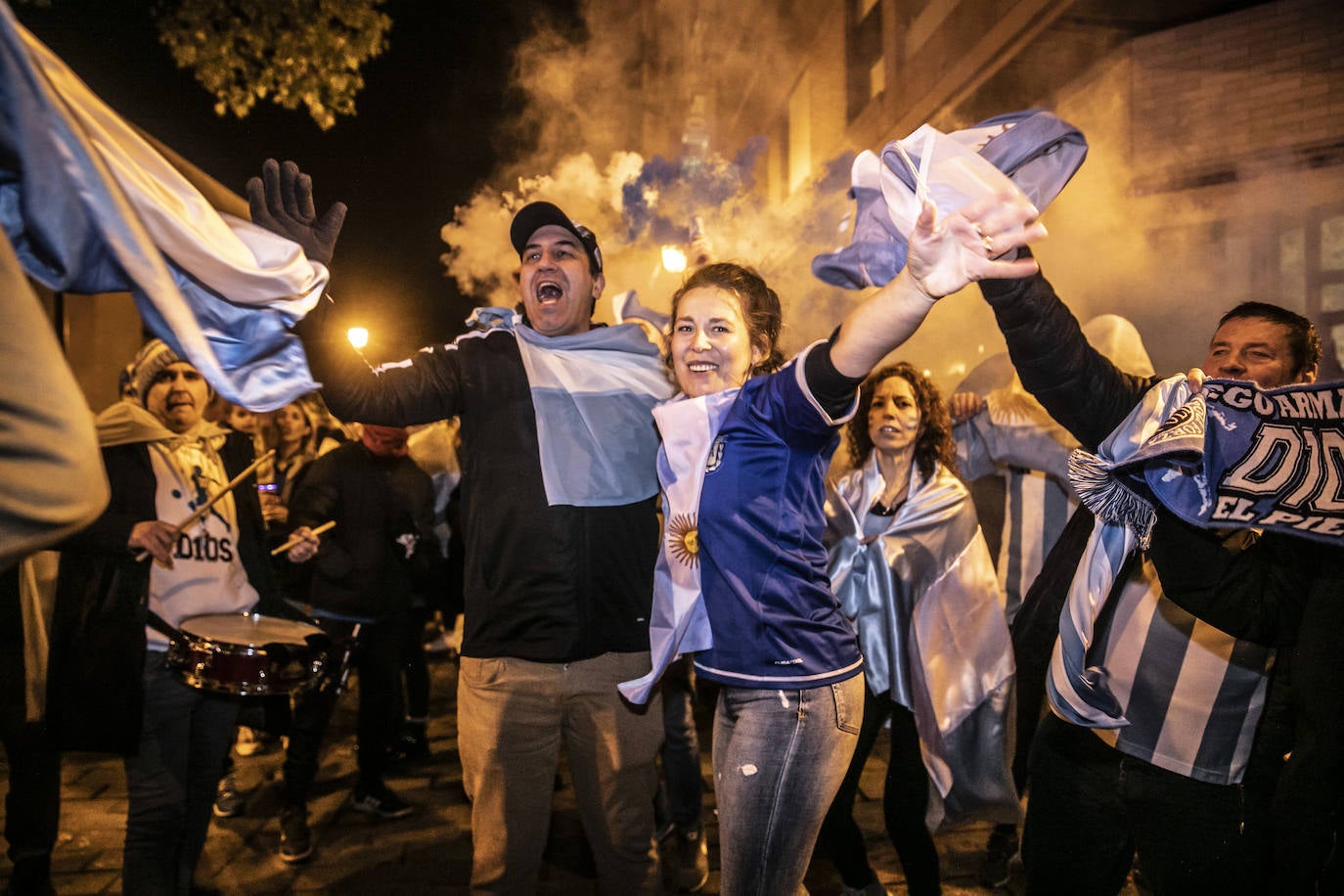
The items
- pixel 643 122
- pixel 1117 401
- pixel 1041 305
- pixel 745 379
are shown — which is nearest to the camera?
pixel 1041 305

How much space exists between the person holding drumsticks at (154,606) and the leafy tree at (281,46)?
221 inches

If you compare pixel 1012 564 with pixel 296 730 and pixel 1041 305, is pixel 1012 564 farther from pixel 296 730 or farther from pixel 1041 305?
pixel 296 730

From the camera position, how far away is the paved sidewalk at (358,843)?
153 inches

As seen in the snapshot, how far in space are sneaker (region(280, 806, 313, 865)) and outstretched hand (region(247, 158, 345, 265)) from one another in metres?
3.34

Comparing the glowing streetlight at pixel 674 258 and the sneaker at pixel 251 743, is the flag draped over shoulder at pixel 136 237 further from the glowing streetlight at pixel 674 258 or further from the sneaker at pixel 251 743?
the sneaker at pixel 251 743

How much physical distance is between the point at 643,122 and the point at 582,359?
6241 millimetres

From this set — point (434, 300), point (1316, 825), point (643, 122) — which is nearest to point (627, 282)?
point (434, 300)

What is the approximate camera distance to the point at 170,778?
3125 mm

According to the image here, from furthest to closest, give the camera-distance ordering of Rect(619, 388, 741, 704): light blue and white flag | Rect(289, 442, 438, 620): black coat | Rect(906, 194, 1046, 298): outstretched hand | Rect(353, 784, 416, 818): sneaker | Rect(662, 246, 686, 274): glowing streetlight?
Rect(662, 246, 686, 274): glowing streetlight, Rect(289, 442, 438, 620): black coat, Rect(353, 784, 416, 818): sneaker, Rect(619, 388, 741, 704): light blue and white flag, Rect(906, 194, 1046, 298): outstretched hand

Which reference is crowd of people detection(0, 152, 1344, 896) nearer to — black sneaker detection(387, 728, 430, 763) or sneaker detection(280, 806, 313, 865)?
sneaker detection(280, 806, 313, 865)

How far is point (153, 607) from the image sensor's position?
3.35 meters

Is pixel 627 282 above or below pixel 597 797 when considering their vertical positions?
above

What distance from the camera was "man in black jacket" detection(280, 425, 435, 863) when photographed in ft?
15.5

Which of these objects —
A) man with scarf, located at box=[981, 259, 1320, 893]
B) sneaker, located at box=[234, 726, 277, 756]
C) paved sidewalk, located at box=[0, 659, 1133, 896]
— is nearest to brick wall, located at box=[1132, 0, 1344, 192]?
man with scarf, located at box=[981, 259, 1320, 893]
